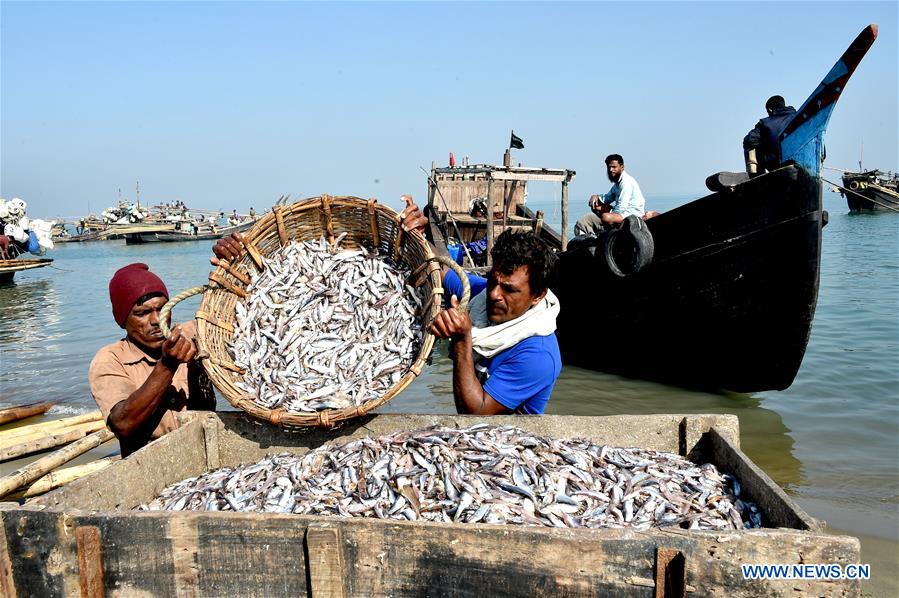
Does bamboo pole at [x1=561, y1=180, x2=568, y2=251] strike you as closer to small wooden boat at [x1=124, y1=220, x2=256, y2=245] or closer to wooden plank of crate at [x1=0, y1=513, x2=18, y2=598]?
wooden plank of crate at [x1=0, y1=513, x2=18, y2=598]

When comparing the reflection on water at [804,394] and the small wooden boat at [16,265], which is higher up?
the small wooden boat at [16,265]

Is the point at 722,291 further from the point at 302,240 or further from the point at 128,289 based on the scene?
the point at 128,289

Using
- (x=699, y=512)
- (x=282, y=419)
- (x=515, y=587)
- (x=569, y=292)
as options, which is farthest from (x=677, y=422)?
(x=569, y=292)

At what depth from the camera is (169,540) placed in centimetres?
242

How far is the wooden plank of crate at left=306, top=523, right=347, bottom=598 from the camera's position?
228 centimetres

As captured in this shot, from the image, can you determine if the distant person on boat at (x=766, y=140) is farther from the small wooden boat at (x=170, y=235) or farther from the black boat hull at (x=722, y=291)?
the small wooden boat at (x=170, y=235)

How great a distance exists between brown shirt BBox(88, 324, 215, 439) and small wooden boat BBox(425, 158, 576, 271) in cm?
873

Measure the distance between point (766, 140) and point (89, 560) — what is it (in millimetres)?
8911

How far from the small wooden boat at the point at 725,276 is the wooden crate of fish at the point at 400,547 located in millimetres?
5772

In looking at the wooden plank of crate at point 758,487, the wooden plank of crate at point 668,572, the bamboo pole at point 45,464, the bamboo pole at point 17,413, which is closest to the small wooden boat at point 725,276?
the wooden plank of crate at point 758,487

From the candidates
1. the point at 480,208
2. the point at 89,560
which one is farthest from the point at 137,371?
the point at 480,208

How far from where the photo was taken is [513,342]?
3846mm

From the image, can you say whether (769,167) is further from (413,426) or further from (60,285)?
(60,285)

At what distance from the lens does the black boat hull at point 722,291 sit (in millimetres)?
7762
